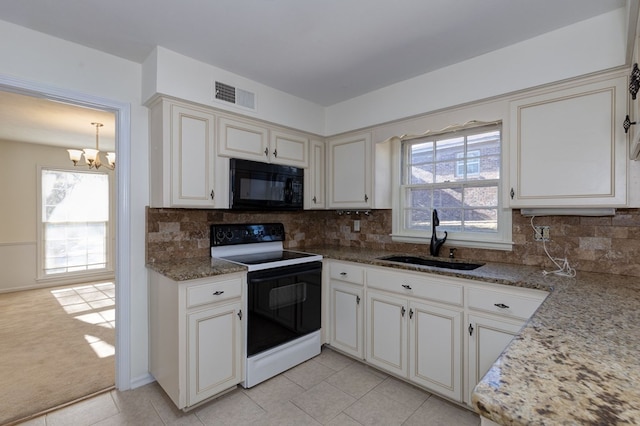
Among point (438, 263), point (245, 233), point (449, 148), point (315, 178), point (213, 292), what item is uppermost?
point (449, 148)

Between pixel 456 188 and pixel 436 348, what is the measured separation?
1366 millimetres

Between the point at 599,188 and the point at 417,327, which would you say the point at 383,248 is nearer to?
the point at 417,327

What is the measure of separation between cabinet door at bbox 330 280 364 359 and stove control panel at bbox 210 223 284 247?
779 mm

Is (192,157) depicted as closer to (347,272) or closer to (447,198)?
(347,272)

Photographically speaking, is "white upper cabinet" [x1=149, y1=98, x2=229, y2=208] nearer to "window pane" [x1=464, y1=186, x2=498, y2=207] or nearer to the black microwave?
the black microwave

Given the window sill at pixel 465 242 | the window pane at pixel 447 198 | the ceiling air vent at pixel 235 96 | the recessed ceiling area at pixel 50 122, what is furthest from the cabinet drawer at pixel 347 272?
the recessed ceiling area at pixel 50 122

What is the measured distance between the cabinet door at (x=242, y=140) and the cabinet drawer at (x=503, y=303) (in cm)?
198

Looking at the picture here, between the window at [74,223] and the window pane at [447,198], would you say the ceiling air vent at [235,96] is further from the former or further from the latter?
the window at [74,223]

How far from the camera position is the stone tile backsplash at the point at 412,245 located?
1.94m

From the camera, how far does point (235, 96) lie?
254 centimetres

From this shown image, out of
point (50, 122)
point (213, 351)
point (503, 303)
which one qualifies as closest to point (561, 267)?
point (503, 303)

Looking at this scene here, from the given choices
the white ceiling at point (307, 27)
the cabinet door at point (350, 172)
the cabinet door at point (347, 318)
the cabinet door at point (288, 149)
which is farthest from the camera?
the cabinet door at point (350, 172)

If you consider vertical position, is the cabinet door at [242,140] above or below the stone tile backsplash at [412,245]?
above

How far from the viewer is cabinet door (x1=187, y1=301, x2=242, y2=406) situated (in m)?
2.01
